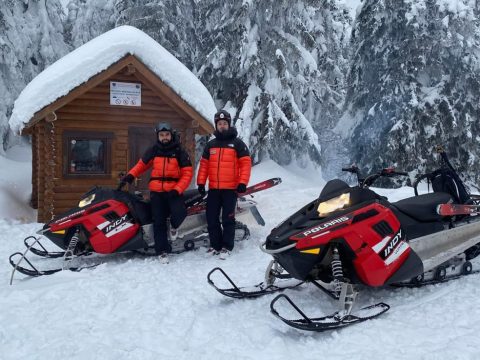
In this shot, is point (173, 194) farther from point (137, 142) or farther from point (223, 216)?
point (137, 142)

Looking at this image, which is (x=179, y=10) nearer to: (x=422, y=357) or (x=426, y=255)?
(x=426, y=255)

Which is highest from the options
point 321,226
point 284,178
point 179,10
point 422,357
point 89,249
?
point 179,10

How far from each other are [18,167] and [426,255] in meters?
13.8

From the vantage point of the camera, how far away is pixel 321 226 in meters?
3.72

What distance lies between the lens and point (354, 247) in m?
3.77

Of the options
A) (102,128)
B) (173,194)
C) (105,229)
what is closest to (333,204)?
(173,194)

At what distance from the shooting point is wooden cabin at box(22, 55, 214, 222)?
9336mm

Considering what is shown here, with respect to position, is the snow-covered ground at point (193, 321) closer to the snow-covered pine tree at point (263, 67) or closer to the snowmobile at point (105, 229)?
the snowmobile at point (105, 229)

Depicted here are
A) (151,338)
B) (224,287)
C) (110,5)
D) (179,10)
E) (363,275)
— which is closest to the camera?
(151,338)

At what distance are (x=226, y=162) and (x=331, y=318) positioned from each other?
3110 mm

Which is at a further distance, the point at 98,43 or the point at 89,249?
the point at 98,43

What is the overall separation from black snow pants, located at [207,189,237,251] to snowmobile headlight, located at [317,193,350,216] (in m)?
2.35

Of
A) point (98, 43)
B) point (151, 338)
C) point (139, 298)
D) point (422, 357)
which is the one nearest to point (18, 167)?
point (98, 43)


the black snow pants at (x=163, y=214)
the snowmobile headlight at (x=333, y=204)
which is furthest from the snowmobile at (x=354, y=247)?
the black snow pants at (x=163, y=214)
